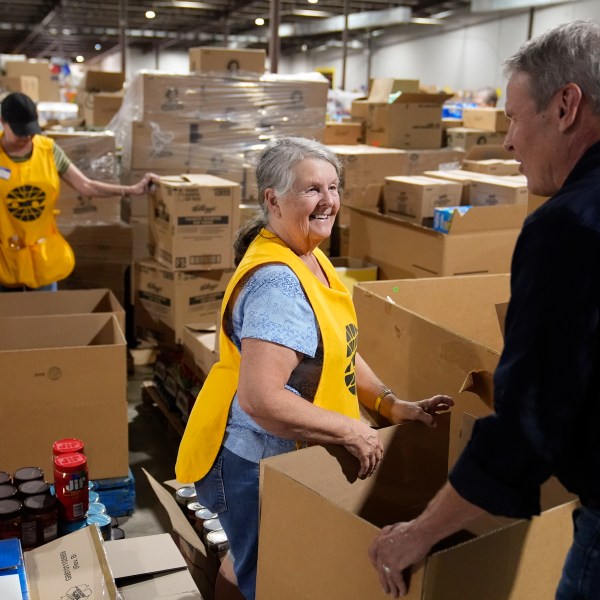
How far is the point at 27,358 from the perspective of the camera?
2.86 m

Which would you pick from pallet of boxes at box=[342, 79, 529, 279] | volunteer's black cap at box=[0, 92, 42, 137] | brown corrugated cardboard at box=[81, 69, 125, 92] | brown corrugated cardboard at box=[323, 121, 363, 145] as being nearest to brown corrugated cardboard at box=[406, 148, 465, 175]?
brown corrugated cardboard at box=[323, 121, 363, 145]

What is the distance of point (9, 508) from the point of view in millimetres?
2113

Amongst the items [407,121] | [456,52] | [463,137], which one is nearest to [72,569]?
[407,121]

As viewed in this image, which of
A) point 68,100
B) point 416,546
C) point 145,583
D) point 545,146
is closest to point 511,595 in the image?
point 416,546

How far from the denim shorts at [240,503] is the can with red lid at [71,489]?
560 millimetres

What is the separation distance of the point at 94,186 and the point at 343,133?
96.1 inches

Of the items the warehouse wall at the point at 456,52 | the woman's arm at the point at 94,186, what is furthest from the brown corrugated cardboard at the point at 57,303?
the warehouse wall at the point at 456,52

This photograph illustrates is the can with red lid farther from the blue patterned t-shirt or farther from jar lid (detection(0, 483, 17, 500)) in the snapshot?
the blue patterned t-shirt

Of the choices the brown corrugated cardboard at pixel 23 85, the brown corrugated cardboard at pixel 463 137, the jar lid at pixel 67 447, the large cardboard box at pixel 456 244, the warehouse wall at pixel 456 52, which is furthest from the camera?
the warehouse wall at pixel 456 52

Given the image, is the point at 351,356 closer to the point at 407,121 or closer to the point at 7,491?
the point at 7,491

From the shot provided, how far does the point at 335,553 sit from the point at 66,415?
6.38 ft

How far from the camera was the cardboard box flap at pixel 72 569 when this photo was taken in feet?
6.09

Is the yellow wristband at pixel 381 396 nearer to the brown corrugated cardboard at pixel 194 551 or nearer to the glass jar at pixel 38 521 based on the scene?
the brown corrugated cardboard at pixel 194 551

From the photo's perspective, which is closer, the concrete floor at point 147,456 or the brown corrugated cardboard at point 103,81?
the concrete floor at point 147,456
